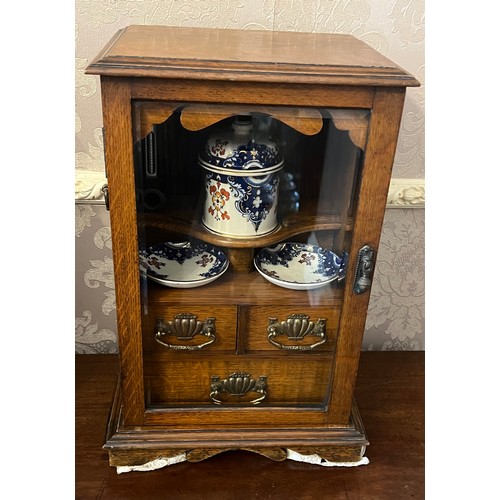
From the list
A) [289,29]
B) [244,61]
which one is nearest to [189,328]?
[244,61]

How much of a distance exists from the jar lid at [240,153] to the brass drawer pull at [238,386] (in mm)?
289

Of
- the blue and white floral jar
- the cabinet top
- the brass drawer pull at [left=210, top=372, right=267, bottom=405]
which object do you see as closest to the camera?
the cabinet top

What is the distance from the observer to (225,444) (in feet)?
2.57

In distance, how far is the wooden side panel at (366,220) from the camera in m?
0.61

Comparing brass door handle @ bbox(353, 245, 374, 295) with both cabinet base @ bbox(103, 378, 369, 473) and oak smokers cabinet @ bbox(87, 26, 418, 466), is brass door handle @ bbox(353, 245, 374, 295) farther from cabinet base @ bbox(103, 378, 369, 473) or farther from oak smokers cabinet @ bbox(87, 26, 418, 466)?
cabinet base @ bbox(103, 378, 369, 473)

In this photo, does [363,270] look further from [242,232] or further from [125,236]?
[125,236]

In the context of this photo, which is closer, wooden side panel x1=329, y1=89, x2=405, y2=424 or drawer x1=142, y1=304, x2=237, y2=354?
wooden side panel x1=329, y1=89, x2=405, y2=424

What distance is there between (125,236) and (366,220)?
0.29 meters

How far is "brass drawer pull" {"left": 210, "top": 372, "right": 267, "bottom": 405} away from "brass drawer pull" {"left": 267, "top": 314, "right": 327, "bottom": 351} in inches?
2.6

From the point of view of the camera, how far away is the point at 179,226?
0.71 metres

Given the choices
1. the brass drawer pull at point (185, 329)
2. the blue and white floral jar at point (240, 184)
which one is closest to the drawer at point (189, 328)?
the brass drawer pull at point (185, 329)

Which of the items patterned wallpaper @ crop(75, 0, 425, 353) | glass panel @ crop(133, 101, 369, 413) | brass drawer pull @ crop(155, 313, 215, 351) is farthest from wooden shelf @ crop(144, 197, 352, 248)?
patterned wallpaper @ crop(75, 0, 425, 353)

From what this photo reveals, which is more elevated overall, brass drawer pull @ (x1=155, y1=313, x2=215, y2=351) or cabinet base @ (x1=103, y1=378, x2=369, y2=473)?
brass drawer pull @ (x1=155, y1=313, x2=215, y2=351)

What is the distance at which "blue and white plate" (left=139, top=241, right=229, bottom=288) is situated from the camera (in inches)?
28.6
